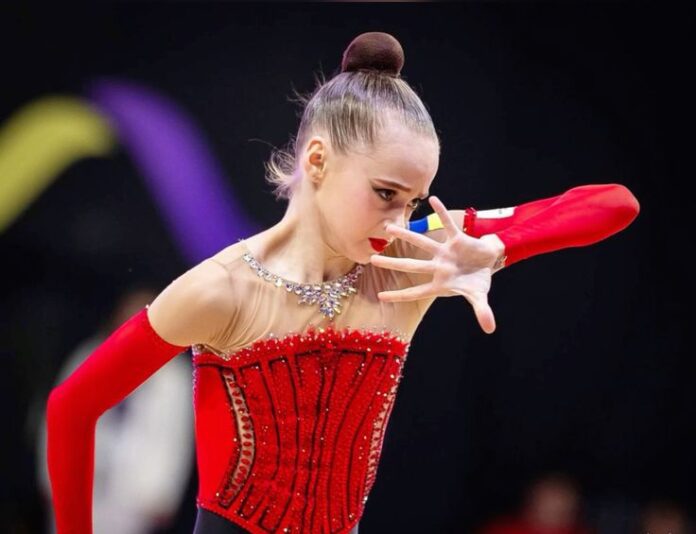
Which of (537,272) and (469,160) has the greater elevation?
(469,160)

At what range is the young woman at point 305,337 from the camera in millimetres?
1340

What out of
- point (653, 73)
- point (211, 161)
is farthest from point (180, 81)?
point (653, 73)

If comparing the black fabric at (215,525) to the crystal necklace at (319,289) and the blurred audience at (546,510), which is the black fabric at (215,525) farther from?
the blurred audience at (546,510)

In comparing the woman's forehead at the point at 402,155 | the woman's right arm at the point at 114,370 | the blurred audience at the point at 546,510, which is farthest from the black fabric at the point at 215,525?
the blurred audience at the point at 546,510

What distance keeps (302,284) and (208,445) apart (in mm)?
270

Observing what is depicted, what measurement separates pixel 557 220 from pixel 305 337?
420 mm

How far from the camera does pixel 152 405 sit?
2600 millimetres

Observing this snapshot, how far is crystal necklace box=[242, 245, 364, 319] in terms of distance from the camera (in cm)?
138

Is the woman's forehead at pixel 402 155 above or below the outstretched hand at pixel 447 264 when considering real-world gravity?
above

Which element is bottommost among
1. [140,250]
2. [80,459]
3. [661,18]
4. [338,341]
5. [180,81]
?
[80,459]

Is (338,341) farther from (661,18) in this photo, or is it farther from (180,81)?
(661,18)

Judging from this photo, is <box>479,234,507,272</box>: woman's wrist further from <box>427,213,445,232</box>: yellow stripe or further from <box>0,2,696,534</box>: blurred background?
<box>0,2,696,534</box>: blurred background

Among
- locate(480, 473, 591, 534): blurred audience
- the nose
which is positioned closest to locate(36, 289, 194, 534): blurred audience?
locate(480, 473, 591, 534): blurred audience

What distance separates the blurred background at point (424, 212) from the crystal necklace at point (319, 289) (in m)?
1.18
